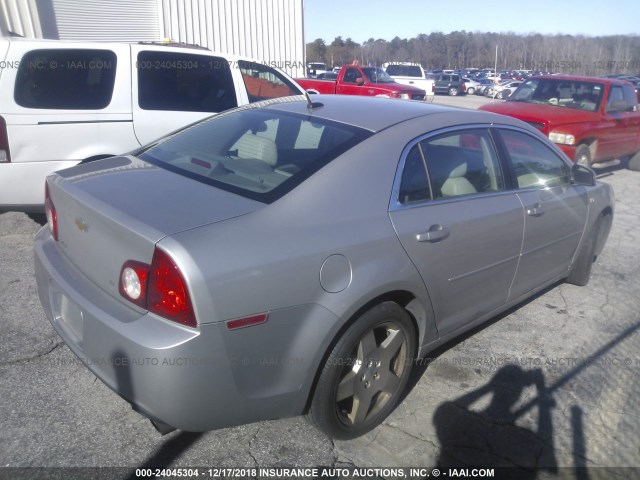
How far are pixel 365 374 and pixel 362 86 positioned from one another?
15.0 m

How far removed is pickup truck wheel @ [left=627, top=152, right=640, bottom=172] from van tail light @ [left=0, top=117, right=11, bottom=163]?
10.7 m

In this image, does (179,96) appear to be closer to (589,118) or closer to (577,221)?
(577,221)

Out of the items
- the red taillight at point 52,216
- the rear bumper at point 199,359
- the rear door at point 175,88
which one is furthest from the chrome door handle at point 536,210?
the rear door at point 175,88

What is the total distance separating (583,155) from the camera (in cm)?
884

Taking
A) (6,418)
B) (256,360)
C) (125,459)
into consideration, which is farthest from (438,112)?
(6,418)

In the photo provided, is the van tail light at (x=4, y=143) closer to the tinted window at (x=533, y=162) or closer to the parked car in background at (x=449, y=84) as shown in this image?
the tinted window at (x=533, y=162)

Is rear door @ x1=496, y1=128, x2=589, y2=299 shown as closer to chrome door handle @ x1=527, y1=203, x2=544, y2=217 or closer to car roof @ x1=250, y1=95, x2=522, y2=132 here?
chrome door handle @ x1=527, y1=203, x2=544, y2=217

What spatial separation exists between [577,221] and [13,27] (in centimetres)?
1156

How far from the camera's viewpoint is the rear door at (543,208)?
12.2 ft

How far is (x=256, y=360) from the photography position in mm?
2285

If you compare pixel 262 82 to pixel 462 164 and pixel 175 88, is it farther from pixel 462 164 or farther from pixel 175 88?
pixel 462 164

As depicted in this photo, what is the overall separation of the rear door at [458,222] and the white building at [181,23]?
10.9 metres


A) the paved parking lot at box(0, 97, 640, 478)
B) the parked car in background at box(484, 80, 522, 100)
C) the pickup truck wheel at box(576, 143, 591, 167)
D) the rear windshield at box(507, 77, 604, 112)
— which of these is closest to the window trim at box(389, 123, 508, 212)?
the paved parking lot at box(0, 97, 640, 478)

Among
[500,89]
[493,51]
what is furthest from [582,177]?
[493,51]
